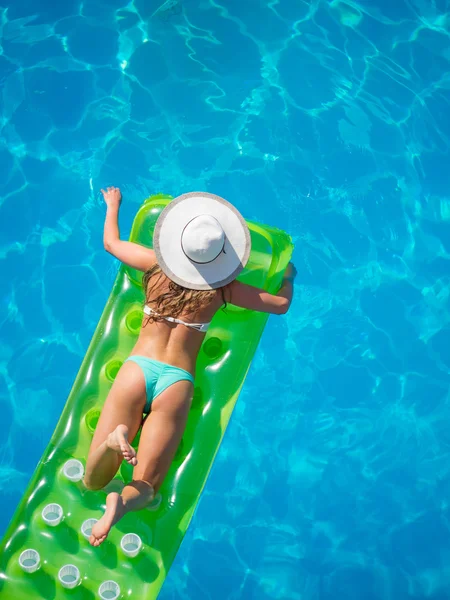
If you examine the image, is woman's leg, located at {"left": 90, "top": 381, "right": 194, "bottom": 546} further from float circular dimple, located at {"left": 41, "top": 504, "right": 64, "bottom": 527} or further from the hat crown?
the hat crown

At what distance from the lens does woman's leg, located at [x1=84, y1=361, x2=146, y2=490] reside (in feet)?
11.6

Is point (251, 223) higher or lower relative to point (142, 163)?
higher

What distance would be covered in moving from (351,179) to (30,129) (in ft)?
8.74

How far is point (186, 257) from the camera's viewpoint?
11.6ft

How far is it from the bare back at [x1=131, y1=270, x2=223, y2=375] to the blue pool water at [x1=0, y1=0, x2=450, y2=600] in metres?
1.14

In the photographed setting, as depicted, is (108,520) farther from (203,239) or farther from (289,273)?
(289,273)

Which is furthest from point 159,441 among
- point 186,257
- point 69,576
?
point 186,257

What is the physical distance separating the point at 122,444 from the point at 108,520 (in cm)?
39

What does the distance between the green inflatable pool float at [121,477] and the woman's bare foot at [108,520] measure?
510 millimetres

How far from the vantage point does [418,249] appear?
5211mm

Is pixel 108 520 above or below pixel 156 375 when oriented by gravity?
below

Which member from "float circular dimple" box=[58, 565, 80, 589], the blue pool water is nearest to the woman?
"float circular dimple" box=[58, 565, 80, 589]

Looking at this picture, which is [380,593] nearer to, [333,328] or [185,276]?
[333,328]

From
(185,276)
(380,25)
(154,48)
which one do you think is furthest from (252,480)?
(380,25)
